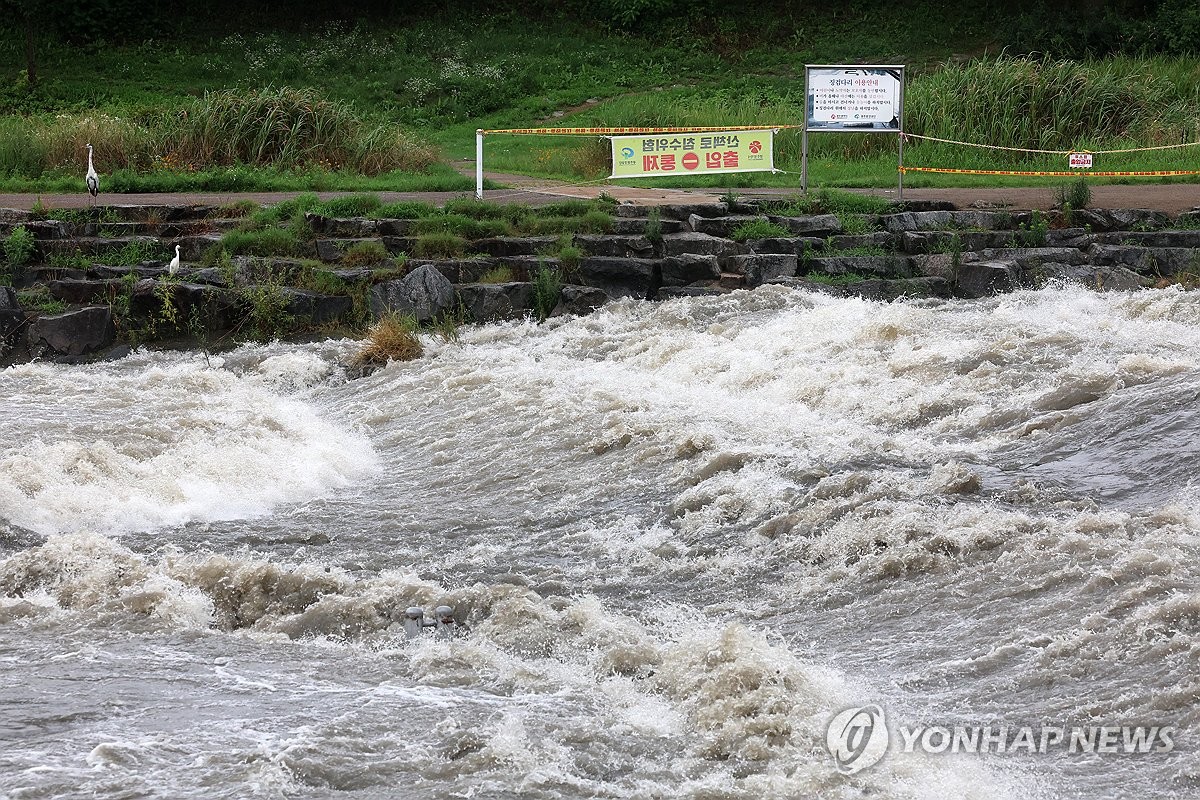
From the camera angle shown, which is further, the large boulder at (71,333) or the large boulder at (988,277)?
the large boulder at (988,277)

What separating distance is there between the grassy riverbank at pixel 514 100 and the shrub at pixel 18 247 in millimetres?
3024

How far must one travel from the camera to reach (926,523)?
6934 mm

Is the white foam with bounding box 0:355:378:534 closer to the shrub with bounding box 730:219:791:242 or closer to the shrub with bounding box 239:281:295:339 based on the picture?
the shrub with bounding box 239:281:295:339

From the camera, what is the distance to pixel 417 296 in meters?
13.9

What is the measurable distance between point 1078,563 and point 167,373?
30.0 feet

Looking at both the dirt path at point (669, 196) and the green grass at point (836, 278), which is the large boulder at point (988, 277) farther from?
the dirt path at point (669, 196)

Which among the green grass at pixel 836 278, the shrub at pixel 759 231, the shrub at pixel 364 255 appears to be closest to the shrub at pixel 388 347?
the shrub at pixel 364 255

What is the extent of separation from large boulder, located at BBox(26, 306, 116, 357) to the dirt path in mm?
3151

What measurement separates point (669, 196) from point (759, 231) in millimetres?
2667

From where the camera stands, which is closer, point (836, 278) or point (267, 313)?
point (267, 313)

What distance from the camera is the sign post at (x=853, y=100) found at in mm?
16188

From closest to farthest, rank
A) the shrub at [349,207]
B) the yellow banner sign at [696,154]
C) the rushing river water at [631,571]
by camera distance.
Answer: the rushing river water at [631,571] → the shrub at [349,207] → the yellow banner sign at [696,154]

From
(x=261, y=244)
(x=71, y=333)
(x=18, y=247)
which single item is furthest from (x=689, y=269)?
(x=18, y=247)
